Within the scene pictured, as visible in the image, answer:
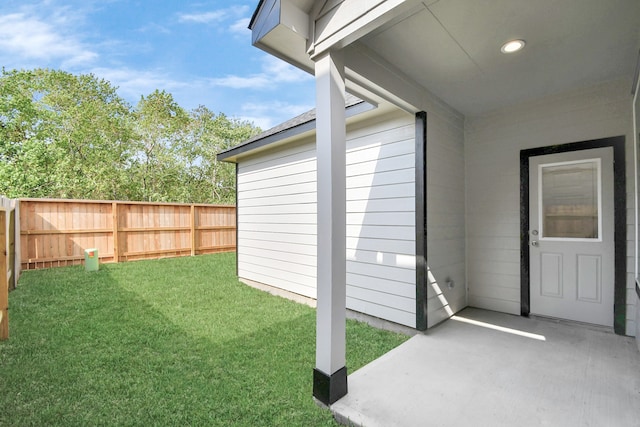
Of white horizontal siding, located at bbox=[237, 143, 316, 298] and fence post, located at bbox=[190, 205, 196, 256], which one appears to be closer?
white horizontal siding, located at bbox=[237, 143, 316, 298]

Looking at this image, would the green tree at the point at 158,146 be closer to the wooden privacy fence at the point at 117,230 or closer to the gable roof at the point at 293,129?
the wooden privacy fence at the point at 117,230

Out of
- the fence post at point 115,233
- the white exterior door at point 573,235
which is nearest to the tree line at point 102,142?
the fence post at point 115,233

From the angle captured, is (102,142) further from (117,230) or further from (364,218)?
(364,218)

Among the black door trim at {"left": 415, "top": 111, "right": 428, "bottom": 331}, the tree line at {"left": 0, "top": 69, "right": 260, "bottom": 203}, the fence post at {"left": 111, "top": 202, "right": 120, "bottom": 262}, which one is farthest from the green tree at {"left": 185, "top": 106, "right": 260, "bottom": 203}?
the black door trim at {"left": 415, "top": 111, "right": 428, "bottom": 331}

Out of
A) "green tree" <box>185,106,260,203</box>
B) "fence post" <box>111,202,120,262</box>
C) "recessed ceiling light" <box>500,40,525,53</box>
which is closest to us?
"recessed ceiling light" <box>500,40,525,53</box>

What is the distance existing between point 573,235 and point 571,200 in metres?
0.39

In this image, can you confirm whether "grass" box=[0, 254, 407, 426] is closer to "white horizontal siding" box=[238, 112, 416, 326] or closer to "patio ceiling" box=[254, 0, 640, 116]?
"white horizontal siding" box=[238, 112, 416, 326]

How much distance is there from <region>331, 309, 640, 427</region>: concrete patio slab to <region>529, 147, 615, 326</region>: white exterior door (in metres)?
0.31

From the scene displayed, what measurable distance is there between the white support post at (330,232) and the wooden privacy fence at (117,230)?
24.7 ft

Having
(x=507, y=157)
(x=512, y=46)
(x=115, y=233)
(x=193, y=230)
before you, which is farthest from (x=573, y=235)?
(x=115, y=233)

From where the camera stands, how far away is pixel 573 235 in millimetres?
3188

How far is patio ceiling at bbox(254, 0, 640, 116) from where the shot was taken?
74.9 inches

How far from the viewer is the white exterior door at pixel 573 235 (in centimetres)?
299

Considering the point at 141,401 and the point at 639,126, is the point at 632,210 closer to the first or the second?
the point at 639,126
